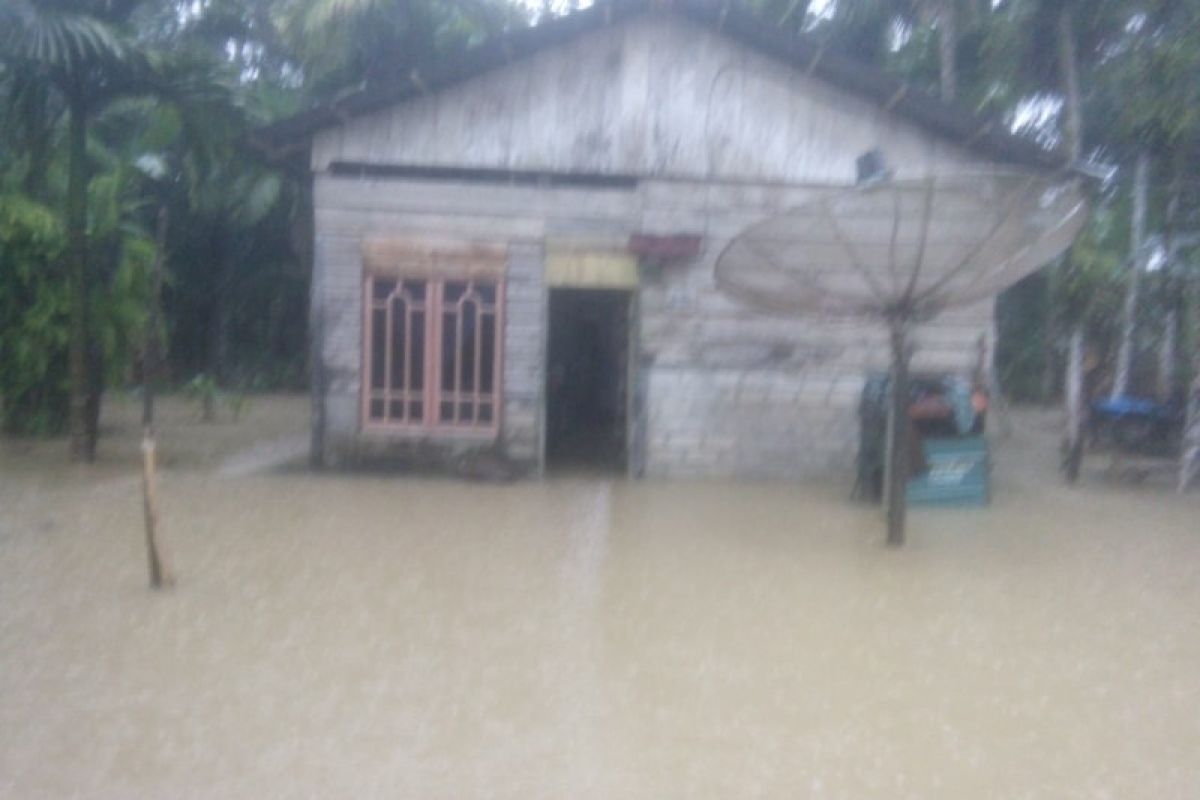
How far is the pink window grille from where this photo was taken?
13.9 meters

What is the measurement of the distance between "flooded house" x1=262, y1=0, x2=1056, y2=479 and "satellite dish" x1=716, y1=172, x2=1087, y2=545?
3.18 m

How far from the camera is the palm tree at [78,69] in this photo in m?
12.3

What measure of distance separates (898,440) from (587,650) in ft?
12.6

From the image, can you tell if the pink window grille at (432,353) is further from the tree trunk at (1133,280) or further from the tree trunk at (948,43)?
the tree trunk at (948,43)

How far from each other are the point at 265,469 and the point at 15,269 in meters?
4.38

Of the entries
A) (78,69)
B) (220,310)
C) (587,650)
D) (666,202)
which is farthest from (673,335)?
(220,310)

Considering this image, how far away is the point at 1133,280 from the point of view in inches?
573

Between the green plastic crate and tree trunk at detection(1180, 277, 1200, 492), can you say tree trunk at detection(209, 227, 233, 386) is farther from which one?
tree trunk at detection(1180, 277, 1200, 492)

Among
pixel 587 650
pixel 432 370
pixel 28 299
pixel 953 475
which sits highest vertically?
pixel 28 299

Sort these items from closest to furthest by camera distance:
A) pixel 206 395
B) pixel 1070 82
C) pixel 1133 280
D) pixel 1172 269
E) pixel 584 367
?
pixel 1172 269 → pixel 1133 280 → pixel 1070 82 → pixel 584 367 → pixel 206 395

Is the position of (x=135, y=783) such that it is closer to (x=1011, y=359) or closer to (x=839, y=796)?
(x=839, y=796)

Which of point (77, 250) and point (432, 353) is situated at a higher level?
point (77, 250)

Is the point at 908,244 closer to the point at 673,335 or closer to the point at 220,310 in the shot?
the point at 673,335

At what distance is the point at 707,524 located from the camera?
38.2 feet
